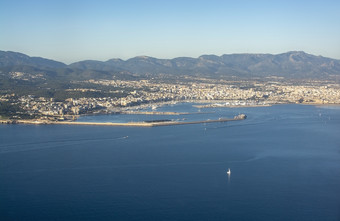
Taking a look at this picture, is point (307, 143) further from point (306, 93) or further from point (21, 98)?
point (306, 93)

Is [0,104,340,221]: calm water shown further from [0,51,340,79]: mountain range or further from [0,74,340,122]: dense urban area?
[0,51,340,79]: mountain range

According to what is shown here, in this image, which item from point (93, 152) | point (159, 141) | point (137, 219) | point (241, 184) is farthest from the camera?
point (159, 141)

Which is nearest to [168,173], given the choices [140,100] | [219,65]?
[140,100]

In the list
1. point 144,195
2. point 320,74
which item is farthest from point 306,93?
point 320,74

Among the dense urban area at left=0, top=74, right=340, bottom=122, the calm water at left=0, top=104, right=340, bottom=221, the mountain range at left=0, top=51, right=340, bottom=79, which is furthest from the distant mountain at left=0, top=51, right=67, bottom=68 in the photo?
the calm water at left=0, top=104, right=340, bottom=221

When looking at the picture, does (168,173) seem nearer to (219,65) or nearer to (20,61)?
(20,61)

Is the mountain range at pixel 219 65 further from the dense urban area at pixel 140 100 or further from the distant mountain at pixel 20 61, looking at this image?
the dense urban area at pixel 140 100
